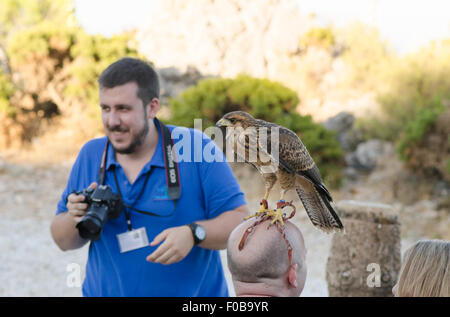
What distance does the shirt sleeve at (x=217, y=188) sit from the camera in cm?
269

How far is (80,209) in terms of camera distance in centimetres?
245

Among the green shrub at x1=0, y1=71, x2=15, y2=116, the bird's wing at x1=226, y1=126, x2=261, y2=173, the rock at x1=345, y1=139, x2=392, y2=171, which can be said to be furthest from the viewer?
the green shrub at x1=0, y1=71, x2=15, y2=116

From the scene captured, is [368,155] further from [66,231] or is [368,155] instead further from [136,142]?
[66,231]

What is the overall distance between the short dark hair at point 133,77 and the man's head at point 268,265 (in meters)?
1.42

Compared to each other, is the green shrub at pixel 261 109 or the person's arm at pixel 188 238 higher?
the green shrub at pixel 261 109

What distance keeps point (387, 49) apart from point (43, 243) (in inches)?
666

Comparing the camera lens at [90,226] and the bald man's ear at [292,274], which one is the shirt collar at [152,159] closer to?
the camera lens at [90,226]

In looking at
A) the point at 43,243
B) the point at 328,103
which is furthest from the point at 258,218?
the point at 328,103

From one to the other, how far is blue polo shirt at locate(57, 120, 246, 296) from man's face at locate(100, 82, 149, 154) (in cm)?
18

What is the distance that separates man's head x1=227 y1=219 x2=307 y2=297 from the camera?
147 cm

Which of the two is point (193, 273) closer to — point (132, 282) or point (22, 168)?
point (132, 282)

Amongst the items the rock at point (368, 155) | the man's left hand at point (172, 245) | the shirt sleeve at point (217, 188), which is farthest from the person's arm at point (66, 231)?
the rock at point (368, 155)
